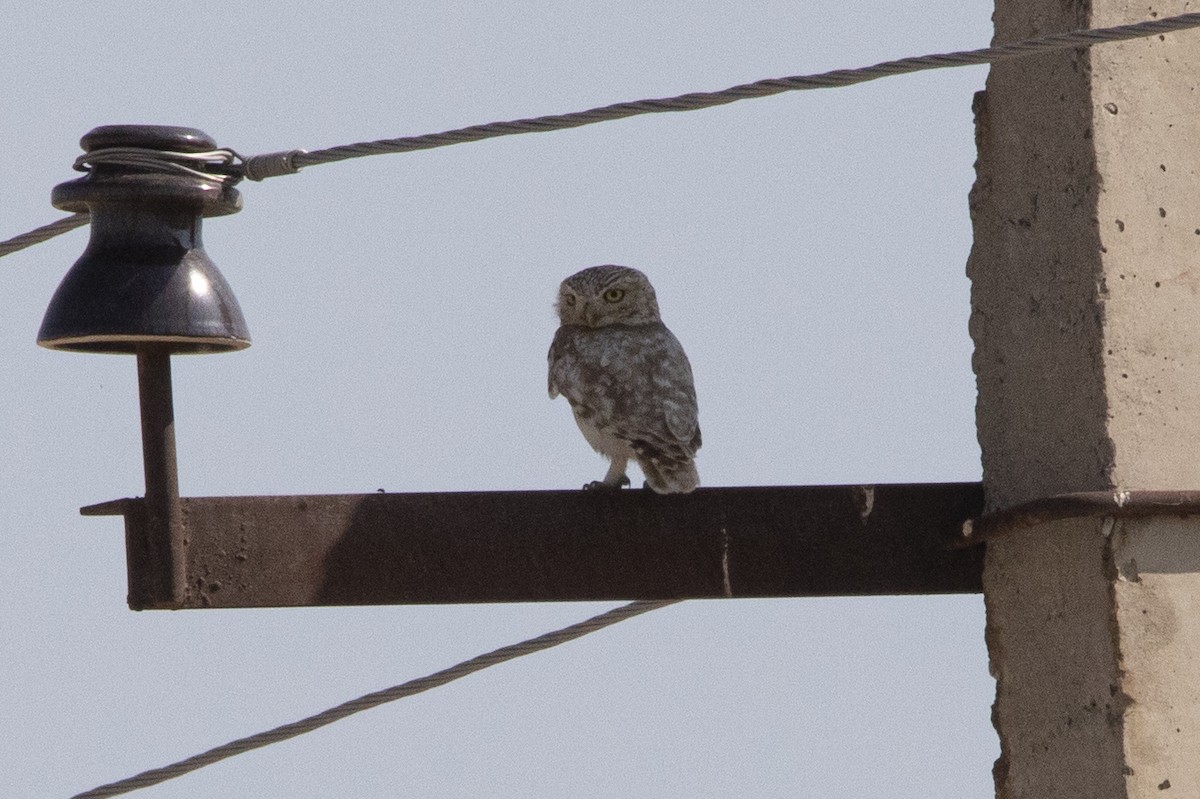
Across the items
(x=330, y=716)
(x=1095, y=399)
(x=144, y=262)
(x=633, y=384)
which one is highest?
(x=144, y=262)

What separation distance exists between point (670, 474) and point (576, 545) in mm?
461

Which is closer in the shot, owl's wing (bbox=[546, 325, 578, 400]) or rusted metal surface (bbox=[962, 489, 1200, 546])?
rusted metal surface (bbox=[962, 489, 1200, 546])

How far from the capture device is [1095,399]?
4.06m

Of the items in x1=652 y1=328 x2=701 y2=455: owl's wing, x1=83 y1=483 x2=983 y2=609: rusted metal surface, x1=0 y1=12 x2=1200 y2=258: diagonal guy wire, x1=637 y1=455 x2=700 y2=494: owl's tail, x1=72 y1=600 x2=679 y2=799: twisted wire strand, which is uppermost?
x1=0 y1=12 x2=1200 y2=258: diagonal guy wire

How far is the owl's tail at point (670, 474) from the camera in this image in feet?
14.7

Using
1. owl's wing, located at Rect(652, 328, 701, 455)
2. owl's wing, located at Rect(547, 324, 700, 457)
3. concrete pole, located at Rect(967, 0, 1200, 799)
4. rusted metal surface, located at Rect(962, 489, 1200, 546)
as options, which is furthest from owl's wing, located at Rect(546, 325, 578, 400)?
rusted metal surface, located at Rect(962, 489, 1200, 546)

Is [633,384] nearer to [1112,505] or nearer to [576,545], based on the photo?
[576,545]

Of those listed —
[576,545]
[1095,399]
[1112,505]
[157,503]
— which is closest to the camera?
[157,503]

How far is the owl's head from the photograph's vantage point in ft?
19.9

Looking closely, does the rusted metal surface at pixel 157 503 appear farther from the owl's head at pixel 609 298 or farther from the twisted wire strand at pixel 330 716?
the owl's head at pixel 609 298

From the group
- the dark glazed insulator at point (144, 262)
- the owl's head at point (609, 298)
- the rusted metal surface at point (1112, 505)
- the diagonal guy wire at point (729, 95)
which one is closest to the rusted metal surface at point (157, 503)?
the dark glazed insulator at point (144, 262)

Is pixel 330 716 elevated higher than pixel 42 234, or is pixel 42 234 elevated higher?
pixel 42 234

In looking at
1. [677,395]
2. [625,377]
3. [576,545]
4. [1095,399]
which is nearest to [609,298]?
[625,377]

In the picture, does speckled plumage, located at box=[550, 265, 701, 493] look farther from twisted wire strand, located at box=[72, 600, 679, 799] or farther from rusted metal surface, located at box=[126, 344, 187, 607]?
rusted metal surface, located at box=[126, 344, 187, 607]
